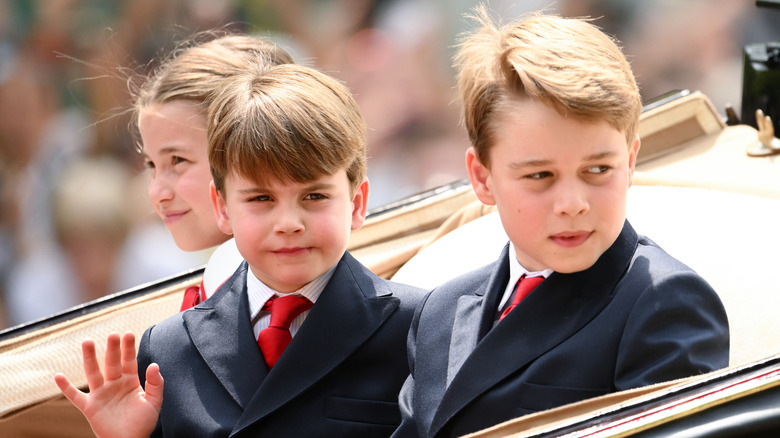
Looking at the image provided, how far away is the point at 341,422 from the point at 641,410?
45 cm

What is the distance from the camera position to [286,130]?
1342 mm

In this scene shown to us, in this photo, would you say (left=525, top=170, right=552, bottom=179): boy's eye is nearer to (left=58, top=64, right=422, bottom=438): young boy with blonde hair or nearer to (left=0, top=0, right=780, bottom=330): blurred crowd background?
(left=58, top=64, right=422, bottom=438): young boy with blonde hair

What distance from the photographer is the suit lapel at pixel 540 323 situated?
1211 millimetres

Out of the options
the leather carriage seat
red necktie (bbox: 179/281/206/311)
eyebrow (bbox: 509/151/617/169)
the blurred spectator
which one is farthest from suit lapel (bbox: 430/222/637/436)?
the blurred spectator

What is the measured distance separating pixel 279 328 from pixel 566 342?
0.41 m

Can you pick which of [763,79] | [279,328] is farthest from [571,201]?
[763,79]

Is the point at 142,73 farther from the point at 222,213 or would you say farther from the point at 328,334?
the point at 328,334

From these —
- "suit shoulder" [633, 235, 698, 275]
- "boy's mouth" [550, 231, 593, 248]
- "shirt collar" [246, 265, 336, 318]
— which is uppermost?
"boy's mouth" [550, 231, 593, 248]

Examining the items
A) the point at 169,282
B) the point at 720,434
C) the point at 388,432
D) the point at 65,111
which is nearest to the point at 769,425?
the point at 720,434

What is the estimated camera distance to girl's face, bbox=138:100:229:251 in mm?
1729

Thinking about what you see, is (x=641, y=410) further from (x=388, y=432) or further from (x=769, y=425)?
(x=388, y=432)

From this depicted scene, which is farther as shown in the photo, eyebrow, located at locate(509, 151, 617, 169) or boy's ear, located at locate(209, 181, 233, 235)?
boy's ear, located at locate(209, 181, 233, 235)

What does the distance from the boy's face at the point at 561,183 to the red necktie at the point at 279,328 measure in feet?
1.12

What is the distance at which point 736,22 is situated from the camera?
339cm
